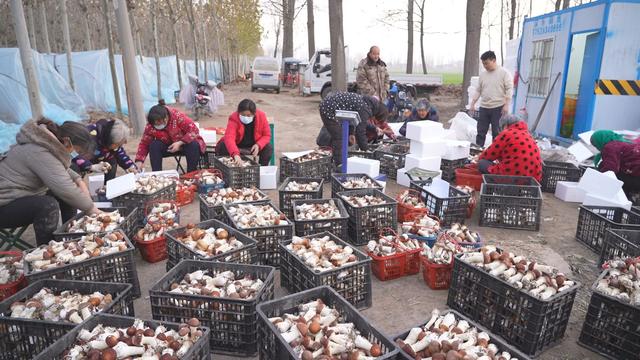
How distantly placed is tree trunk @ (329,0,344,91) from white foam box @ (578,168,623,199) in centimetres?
739

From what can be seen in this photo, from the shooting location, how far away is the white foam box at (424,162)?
614 centimetres

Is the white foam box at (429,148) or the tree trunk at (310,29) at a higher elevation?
the tree trunk at (310,29)

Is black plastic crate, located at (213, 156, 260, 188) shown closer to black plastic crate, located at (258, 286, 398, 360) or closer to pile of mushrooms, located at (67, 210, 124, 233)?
pile of mushrooms, located at (67, 210, 124, 233)

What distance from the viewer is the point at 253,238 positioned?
364cm

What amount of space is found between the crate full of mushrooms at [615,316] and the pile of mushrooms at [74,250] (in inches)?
134

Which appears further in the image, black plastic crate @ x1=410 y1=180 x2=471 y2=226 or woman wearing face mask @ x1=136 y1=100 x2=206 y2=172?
woman wearing face mask @ x1=136 y1=100 x2=206 y2=172

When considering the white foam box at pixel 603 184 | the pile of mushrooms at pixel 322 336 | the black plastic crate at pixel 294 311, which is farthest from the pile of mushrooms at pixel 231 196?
the white foam box at pixel 603 184

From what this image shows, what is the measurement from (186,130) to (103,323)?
4.04m

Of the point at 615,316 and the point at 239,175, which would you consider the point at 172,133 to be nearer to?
the point at 239,175

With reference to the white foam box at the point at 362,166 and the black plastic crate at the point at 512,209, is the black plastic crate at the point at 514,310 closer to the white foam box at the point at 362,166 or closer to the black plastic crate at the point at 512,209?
the black plastic crate at the point at 512,209

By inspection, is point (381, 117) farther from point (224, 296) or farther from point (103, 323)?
point (103, 323)

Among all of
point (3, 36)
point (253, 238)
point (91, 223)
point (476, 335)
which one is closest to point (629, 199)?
point (476, 335)

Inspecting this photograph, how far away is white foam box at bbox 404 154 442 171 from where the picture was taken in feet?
20.1

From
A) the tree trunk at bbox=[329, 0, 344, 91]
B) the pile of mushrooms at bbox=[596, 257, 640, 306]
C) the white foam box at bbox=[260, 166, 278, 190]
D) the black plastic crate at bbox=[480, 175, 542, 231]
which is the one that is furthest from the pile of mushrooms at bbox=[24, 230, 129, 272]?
the tree trunk at bbox=[329, 0, 344, 91]
